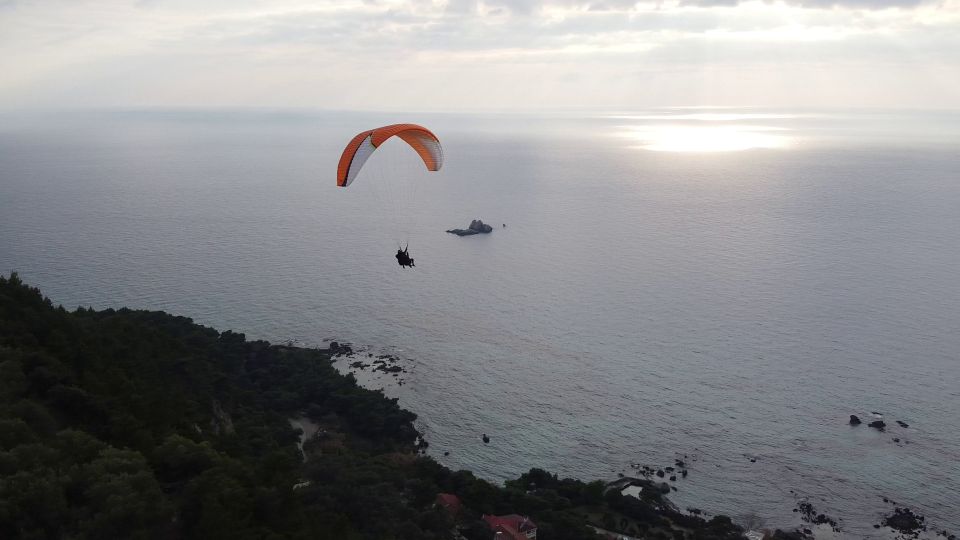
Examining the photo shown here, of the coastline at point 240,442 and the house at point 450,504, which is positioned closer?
the coastline at point 240,442

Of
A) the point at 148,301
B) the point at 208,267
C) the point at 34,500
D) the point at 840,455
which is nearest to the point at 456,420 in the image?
the point at 840,455

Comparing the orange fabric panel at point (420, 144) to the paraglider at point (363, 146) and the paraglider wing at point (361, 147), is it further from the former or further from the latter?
the paraglider wing at point (361, 147)

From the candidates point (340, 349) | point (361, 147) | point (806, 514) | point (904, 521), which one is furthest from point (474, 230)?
point (361, 147)

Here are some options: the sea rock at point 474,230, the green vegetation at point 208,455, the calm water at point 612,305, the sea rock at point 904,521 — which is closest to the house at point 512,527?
the green vegetation at point 208,455

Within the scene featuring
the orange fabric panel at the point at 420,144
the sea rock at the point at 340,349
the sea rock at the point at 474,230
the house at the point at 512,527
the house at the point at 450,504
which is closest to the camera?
the house at the point at 512,527

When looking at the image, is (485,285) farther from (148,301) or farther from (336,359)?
(148,301)

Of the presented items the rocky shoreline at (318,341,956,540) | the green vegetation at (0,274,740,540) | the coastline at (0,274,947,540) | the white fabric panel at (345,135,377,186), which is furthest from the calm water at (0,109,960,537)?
the white fabric panel at (345,135,377,186)

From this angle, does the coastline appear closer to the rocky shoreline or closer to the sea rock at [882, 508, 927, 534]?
the rocky shoreline
